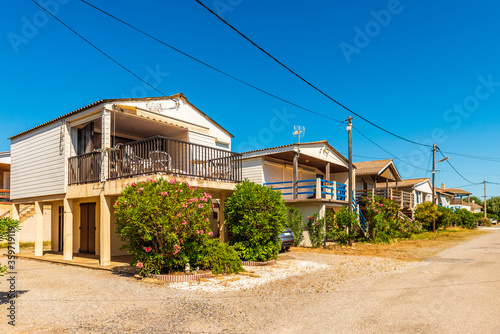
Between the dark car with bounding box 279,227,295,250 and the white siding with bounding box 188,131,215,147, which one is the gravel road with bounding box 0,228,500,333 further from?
the white siding with bounding box 188,131,215,147

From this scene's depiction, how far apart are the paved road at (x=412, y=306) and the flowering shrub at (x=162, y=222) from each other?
3867 millimetres

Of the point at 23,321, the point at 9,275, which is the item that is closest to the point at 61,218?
the point at 9,275

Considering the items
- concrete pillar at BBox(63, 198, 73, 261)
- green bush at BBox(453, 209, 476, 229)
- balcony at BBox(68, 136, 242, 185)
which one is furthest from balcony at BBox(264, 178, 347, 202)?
green bush at BBox(453, 209, 476, 229)

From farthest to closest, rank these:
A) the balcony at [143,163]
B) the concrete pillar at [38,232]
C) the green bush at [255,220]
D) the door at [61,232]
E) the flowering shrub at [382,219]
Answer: the flowering shrub at [382,219], the door at [61,232], the concrete pillar at [38,232], the green bush at [255,220], the balcony at [143,163]

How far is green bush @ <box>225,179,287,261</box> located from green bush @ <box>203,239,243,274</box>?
1153 millimetres

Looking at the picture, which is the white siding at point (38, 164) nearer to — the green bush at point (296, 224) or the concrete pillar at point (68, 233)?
the concrete pillar at point (68, 233)

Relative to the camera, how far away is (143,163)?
1079cm

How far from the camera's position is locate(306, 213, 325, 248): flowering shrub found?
17.9 metres

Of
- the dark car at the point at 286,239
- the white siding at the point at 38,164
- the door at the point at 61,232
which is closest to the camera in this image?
the white siding at the point at 38,164

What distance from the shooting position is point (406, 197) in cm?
3425

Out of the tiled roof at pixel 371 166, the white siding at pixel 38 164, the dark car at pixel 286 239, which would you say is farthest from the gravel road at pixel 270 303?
the tiled roof at pixel 371 166

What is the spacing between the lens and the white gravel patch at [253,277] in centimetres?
838

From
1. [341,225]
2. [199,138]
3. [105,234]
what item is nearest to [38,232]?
[105,234]

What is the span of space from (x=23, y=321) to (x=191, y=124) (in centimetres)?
957
